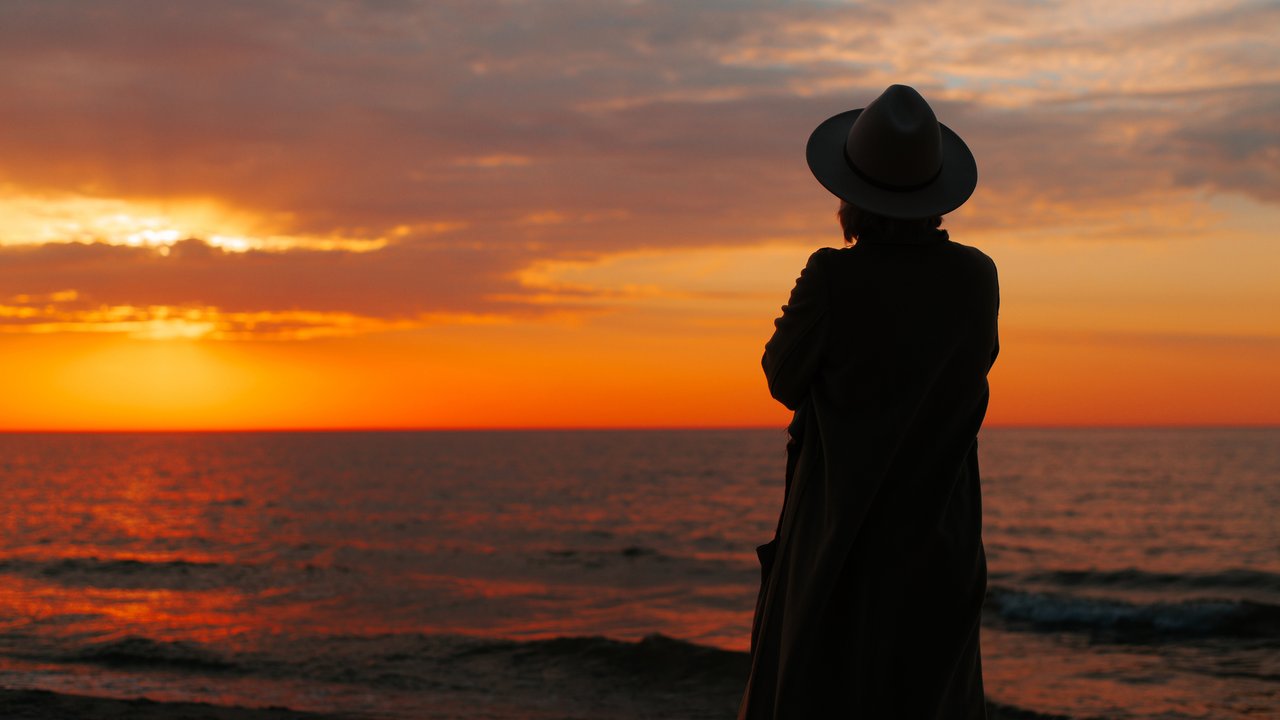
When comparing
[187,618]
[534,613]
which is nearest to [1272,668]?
[534,613]

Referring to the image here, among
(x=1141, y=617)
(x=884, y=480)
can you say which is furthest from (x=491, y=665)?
(x=884, y=480)

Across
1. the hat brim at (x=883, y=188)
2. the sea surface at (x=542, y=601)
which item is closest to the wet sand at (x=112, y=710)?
the sea surface at (x=542, y=601)

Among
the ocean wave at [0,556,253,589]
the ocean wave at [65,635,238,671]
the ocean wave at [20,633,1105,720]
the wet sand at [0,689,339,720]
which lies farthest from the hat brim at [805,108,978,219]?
the ocean wave at [0,556,253,589]

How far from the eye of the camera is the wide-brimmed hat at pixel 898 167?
1789 mm

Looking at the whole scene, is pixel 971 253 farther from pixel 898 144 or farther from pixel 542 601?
pixel 542 601

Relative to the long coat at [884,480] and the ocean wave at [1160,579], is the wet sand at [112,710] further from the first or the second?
the ocean wave at [1160,579]

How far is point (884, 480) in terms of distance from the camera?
5.63 feet

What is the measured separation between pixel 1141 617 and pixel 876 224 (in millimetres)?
15729

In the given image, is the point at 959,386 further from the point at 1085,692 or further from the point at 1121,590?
the point at 1121,590

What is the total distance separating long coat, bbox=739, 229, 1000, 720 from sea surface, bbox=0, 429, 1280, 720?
7.28 meters

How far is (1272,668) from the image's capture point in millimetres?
11570

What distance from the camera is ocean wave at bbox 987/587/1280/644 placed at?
553 inches

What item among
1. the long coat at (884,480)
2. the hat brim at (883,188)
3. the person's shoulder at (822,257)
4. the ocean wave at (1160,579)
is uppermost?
the hat brim at (883,188)

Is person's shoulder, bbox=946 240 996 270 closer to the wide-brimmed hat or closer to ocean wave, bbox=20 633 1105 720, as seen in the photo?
the wide-brimmed hat
